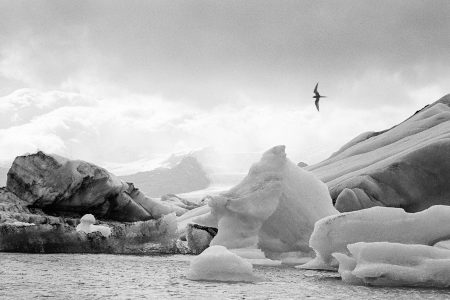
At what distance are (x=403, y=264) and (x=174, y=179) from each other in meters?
109

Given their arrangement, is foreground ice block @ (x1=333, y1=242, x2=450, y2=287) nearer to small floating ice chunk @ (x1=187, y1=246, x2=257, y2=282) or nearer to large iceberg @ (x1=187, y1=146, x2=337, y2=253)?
small floating ice chunk @ (x1=187, y1=246, x2=257, y2=282)

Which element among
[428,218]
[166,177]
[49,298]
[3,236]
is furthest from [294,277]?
[166,177]

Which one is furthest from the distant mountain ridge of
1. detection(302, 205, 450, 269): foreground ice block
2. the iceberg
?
detection(302, 205, 450, 269): foreground ice block

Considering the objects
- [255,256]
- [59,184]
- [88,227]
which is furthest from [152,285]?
[59,184]

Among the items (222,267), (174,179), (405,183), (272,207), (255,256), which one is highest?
(174,179)

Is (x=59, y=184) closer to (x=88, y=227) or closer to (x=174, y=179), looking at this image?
(x=88, y=227)

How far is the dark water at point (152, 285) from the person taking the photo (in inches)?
259

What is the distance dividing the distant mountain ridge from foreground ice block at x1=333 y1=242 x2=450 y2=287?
323ft

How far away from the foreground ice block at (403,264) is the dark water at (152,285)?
0.15 m

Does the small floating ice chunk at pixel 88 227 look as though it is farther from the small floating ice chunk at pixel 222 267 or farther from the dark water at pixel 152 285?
the small floating ice chunk at pixel 222 267

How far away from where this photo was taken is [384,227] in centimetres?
802

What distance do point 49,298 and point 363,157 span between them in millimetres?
17786

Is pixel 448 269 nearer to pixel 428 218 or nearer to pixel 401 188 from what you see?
pixel 428 218

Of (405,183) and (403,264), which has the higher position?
(405,183)
